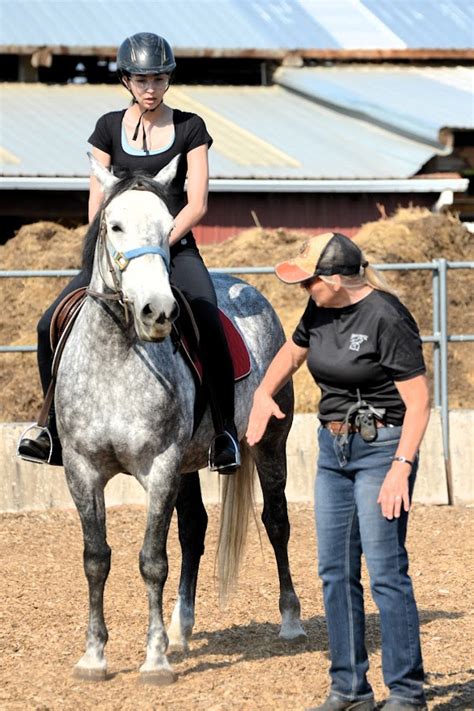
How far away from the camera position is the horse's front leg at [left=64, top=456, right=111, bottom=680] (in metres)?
6.18

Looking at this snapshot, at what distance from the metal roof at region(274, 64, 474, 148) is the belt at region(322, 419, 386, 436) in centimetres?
1651

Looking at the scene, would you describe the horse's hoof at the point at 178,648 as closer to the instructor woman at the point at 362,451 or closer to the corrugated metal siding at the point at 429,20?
the instructor woman at the point at 362,451

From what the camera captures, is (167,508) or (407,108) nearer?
(167,508)

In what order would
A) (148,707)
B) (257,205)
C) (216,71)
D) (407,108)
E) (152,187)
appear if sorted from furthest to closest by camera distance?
(216,71) → (407,108) → (257,205) → (152,187) → (148,707)

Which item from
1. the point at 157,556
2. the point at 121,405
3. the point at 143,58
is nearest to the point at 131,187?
the point at 143,58

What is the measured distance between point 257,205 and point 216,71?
6.04 meters

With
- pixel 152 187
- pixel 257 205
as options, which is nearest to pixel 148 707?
pixel 152 187

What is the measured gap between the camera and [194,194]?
670 cm

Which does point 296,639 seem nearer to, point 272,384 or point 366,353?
point 272,384

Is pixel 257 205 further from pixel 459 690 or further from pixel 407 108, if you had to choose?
pixel 459 690

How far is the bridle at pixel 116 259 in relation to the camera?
5711 millimetres

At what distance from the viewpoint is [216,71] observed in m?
25.8

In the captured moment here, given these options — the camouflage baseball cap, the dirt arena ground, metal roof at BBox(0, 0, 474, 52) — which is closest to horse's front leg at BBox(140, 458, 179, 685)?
the dirt arena ground

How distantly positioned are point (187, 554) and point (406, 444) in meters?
2.73
